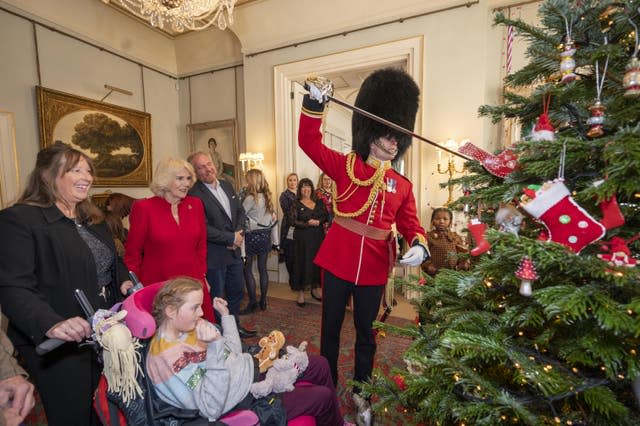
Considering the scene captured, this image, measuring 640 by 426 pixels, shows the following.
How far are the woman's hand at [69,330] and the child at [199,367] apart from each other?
23 centimetres

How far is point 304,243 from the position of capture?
→ 146 inches

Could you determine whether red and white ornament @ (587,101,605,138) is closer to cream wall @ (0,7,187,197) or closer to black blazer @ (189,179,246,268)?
black blazer @ (189,179,246,268)

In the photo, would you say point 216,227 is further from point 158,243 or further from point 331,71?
point 331,71

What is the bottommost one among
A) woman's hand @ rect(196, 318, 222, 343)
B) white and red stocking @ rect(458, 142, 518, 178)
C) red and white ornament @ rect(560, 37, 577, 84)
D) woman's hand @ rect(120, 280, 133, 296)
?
woman's hand @ rect(196, 318, 222, 343)

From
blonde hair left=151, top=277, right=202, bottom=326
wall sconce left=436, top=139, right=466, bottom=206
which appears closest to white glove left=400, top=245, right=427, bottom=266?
blonde hair left=151, top=277, right=202, bottom=326

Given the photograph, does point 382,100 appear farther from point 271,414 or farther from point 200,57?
point 200,57

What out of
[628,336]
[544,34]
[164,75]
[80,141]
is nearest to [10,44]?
[80,141]

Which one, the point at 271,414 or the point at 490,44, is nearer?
the point at 271,414

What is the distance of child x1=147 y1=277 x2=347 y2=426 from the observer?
109 centimetres

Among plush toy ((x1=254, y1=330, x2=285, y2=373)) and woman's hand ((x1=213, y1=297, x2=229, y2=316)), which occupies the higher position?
woman's hand ((x1=213, y1=297, x2=229, y2=316))

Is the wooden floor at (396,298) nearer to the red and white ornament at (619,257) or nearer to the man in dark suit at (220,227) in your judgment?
the man in dark suit at (220,227)

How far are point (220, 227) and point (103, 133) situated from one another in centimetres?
319

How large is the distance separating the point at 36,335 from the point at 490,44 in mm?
4637

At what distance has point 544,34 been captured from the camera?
2.72 feet
